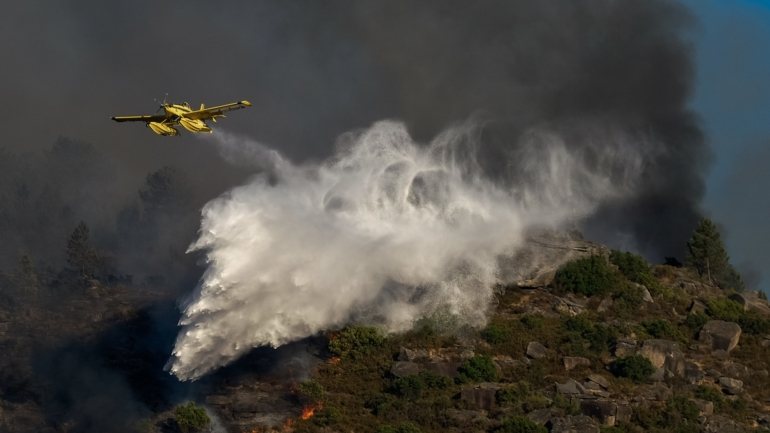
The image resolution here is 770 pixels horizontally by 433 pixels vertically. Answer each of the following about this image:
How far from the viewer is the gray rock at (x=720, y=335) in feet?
274

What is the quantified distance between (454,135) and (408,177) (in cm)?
832

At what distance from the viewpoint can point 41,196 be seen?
14562cm

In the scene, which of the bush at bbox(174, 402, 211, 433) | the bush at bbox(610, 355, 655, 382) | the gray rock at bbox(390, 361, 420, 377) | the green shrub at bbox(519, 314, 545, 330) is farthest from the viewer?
the green shrub at bbox(519, 314, 545, 330)

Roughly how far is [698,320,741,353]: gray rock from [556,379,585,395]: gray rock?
12.9 meters

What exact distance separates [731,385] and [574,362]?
9287mm

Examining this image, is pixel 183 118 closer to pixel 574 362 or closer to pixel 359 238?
pixel 359 238

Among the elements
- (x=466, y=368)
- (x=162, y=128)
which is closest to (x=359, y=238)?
(x=466, y=368)

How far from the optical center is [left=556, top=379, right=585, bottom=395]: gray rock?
244ft

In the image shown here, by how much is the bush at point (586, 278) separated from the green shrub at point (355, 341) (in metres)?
15.5

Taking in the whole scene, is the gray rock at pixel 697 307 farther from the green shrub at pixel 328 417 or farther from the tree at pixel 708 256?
the green shrub at pixel 328 417

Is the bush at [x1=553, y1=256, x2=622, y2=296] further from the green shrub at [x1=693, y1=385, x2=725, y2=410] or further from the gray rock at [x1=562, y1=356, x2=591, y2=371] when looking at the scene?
the green shrub at [x1=693, y1=385, x2=725, y2=410]

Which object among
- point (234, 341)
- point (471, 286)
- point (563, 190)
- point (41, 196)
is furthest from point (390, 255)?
point (41, 196)

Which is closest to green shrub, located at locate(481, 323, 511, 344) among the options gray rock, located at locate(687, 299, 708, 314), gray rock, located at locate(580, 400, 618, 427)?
gray rock, located at locate(580, 400, 618, 427)

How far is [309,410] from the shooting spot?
72.0m
